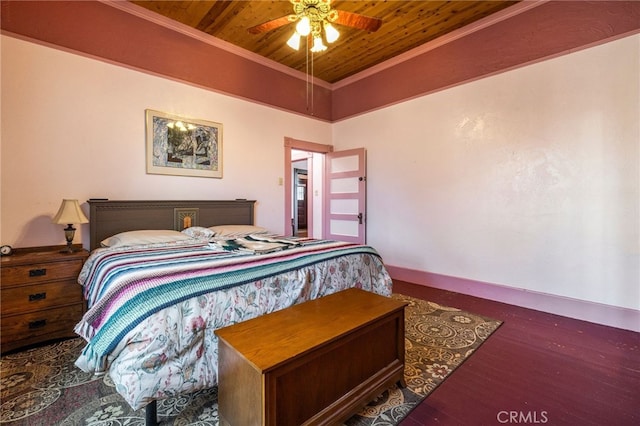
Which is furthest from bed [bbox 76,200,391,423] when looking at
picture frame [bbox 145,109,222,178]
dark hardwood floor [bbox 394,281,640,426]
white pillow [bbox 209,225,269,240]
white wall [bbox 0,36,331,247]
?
dark hardwood floor [bbox 394,281,640,426]

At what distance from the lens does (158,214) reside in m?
3.15

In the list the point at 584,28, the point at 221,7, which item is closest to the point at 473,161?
the point at 584,28

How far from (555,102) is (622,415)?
108 inches

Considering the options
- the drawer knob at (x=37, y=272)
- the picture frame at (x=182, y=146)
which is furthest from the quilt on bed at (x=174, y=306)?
the picture frame at (x=182, y=146)

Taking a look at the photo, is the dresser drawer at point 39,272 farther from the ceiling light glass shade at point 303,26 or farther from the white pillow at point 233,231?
the ceiling light glass shade at point 303,26

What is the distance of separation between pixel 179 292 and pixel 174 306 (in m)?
0.07

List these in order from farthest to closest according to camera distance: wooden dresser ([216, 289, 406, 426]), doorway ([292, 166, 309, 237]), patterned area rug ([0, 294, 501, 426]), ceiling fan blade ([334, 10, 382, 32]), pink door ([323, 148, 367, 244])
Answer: doorway ([292, 166, 309, 237]) < pink door ([323, 148, 367, 244]) < ceiling fan blade ([334, 10, 382, 32]) < patterned area rug ([0, 294, 501, 426]) < wooden dresser ([216, 289, 406, 426])

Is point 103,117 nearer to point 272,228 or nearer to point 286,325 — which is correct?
point 272,228

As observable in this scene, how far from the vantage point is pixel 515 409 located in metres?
1.59

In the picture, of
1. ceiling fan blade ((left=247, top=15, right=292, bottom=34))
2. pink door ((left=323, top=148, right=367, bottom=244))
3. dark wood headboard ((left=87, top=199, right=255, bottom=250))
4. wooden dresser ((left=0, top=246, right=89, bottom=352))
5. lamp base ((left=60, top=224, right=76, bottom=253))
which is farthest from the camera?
pink door ((left=323, top=148, right=367, bottom=244))

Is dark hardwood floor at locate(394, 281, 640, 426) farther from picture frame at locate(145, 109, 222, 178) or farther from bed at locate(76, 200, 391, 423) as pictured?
picture frame at locate(145, 109, 222, 178)

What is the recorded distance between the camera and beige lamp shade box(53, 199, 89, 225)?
7.87 feet

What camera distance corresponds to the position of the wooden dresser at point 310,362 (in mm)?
1153

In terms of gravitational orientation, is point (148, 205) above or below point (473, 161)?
below
